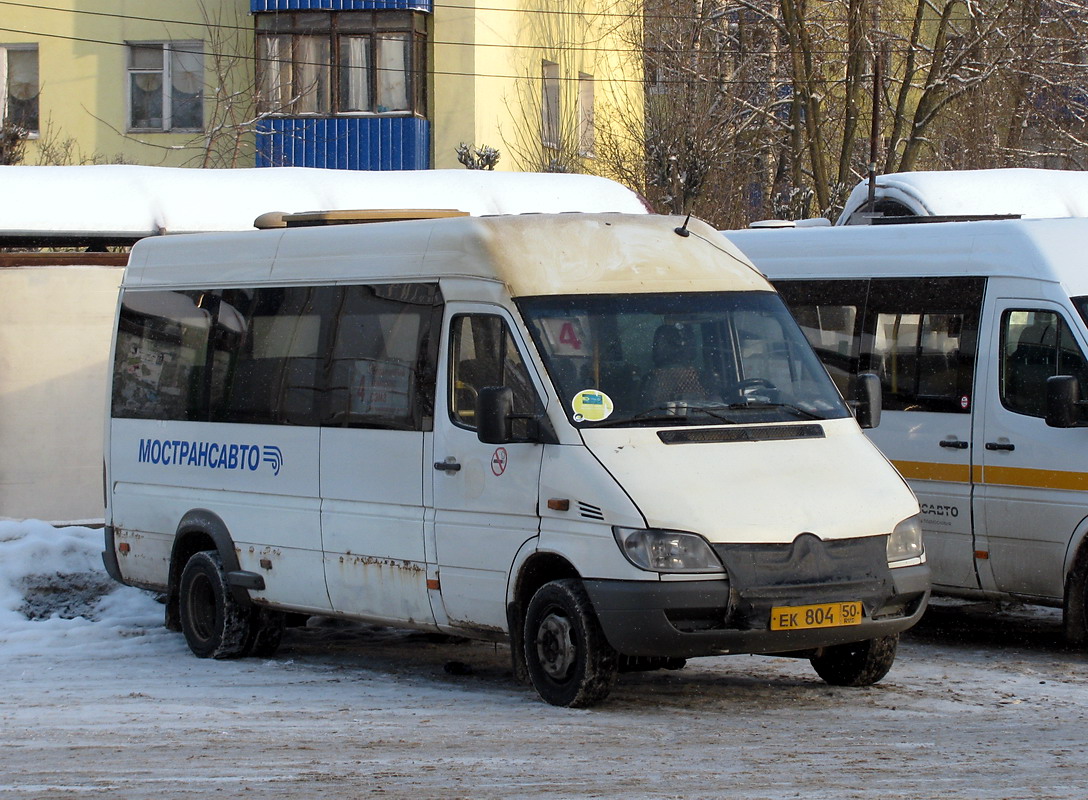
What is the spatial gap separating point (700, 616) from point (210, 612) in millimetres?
3936

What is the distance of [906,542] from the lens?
8508mm

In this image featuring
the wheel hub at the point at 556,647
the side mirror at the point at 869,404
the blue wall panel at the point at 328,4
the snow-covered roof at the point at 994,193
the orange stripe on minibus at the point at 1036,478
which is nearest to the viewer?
the wheel hub at the point at 556,647

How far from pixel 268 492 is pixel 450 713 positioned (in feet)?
7.85

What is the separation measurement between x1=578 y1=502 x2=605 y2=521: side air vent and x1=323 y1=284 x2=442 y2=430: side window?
4.22 feet

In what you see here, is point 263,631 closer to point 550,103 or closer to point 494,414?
point 494,414

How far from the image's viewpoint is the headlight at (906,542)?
8438 mm

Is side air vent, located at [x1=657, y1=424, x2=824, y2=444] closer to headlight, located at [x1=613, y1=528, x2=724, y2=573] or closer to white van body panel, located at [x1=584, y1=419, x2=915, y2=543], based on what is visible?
white van body panel, located at [x1=584, y1=419, x2=915, y2=543]

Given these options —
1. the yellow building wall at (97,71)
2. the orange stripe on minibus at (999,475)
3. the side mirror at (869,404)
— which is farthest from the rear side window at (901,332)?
the yellow building wall at (97,71)

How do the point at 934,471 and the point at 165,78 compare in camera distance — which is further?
the point at 165,78

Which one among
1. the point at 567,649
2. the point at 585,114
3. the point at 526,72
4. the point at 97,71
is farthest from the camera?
the point at 585,114

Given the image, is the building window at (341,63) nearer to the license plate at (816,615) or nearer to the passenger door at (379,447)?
the passenger door at (379,447)

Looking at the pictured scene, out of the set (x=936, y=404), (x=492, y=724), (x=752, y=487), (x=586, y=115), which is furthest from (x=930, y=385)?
(x=586, y=115)

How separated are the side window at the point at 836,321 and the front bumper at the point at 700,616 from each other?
351 cm

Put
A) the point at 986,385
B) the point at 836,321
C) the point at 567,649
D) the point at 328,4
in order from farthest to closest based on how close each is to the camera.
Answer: the point at 328,4
the point at 836,321
the point at 986,385
the point at 567,649
